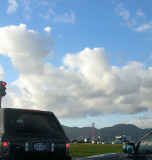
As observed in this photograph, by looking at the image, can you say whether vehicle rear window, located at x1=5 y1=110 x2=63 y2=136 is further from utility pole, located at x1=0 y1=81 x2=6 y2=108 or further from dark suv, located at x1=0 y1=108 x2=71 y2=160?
utility pole, located at x1=0 y1=81 x2=6 y2=108

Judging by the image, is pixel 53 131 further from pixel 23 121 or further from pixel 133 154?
pixel 133 154

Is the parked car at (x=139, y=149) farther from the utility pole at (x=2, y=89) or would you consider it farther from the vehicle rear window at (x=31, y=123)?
the utility pole at (x=2, y=89)

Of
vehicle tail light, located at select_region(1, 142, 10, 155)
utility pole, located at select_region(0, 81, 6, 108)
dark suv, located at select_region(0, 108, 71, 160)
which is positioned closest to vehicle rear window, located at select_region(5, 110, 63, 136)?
dark suv, located at select_region(0, 108, 71, 160)

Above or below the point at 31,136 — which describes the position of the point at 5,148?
below

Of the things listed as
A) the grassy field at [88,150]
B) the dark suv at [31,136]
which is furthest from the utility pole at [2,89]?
the grassy field at [88,150]

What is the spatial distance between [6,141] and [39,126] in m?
0.95

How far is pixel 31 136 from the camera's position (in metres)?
6.91

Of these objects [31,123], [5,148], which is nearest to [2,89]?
[31,123]

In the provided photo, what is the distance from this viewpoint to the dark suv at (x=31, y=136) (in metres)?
6.64

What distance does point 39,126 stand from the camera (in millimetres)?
7316

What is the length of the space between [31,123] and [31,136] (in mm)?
400

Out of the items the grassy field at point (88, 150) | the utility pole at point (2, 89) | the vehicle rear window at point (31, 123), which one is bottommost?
the grassy field at point (88, 150)

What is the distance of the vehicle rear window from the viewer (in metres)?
6.91

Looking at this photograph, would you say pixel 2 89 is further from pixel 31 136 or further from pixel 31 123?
pixel 31 136
